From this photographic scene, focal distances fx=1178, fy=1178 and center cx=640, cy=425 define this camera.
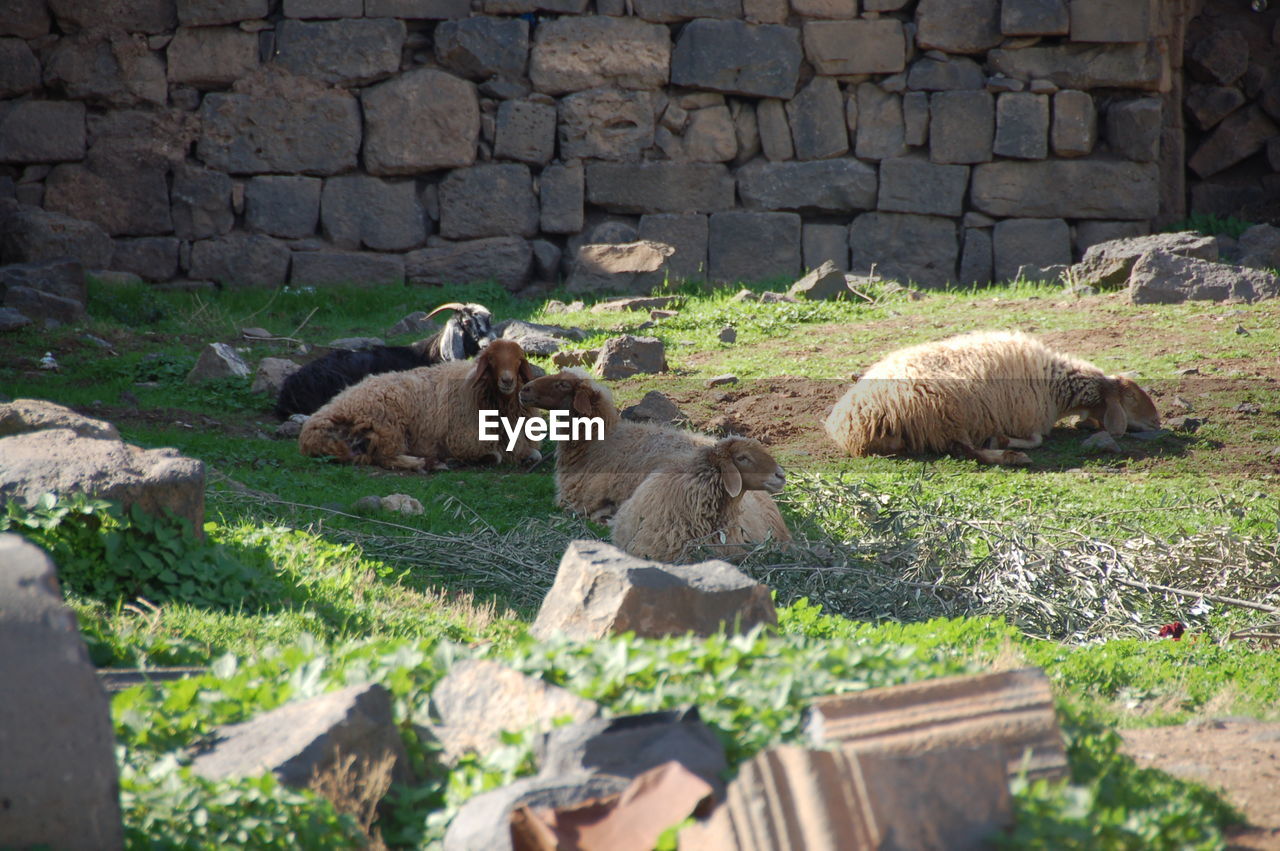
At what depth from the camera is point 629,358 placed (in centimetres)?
1069

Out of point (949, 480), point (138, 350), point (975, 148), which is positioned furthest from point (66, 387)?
point (975, 148)

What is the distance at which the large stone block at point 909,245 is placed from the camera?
14188 millimetres

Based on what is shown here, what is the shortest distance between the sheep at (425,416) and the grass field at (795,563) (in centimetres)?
31

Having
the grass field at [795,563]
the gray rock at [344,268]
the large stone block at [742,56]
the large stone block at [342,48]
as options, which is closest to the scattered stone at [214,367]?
the grass field at [795,563]

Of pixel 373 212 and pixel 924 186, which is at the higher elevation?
pixel 924 186

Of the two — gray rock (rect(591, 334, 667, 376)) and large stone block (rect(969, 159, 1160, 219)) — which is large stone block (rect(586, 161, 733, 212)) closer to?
large stone block (rect(969, 159, 1160, 219))

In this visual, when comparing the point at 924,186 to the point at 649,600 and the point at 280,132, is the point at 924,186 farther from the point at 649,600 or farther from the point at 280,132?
the point at 649,600

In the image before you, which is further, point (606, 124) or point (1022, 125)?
point (606, 124)

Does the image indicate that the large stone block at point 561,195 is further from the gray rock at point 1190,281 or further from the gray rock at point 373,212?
the gray rock at point 1190,281

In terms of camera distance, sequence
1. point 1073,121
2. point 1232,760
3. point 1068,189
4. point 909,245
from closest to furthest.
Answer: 1. point 1232,760
2. point 1073,121
3. point 1068,189
4. point 909,245

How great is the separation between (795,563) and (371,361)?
484 cm

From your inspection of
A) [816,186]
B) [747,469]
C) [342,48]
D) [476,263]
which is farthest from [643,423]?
[342,48]

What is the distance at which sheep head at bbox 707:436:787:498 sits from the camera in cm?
656

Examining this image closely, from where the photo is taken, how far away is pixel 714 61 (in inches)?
559
